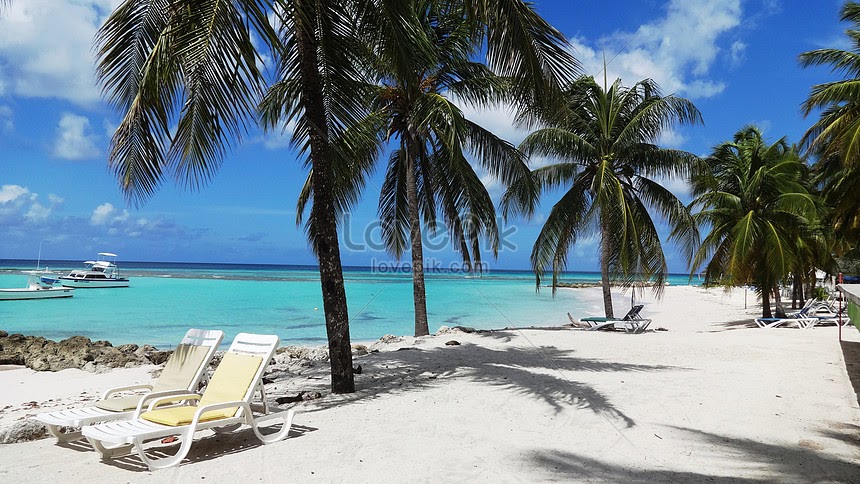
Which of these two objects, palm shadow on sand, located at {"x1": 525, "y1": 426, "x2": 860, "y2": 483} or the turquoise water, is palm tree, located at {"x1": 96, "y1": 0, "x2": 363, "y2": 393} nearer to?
palm shadow on sand, located at {"x1": 525, "y1": 426, "x2": 860, "y2": 483}

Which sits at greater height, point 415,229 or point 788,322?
point 415,229

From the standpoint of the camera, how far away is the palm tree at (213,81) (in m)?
4.96

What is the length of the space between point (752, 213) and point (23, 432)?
1688 cm

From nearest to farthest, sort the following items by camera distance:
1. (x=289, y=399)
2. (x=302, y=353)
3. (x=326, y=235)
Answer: (x=289, y=399) < (x=326, y=235) < (x=302, y=353)

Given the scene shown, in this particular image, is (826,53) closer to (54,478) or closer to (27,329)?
(54,478)

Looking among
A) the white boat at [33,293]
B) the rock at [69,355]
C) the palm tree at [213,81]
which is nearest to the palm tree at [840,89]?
the palm tree at [213,81]

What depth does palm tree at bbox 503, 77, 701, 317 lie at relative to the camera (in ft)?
45.8

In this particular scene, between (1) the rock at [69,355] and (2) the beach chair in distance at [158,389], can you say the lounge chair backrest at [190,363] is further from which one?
(1) the rock at [69,355]

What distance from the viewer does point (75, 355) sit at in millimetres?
10664

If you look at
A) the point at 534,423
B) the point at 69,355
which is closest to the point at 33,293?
the point at 69,355

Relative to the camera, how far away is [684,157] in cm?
1405

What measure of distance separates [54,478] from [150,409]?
84 cm

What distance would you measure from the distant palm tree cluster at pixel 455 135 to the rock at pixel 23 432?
2489mm

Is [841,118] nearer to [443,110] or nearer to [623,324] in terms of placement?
[623,324]
